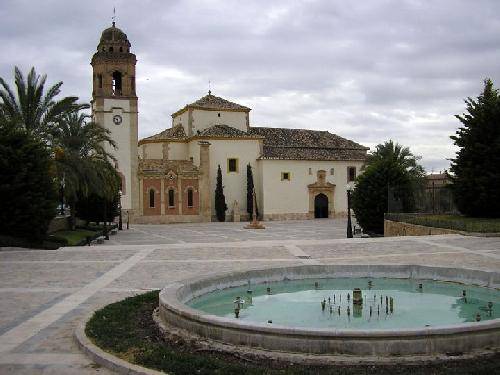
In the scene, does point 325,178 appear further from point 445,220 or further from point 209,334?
point 209,334

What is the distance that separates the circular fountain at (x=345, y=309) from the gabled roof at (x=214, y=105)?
42677mm

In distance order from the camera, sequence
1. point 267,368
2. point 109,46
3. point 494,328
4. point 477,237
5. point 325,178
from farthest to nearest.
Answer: point 325,178 → point 109,46 → point 477,237 → point 494,328 → point 267,368

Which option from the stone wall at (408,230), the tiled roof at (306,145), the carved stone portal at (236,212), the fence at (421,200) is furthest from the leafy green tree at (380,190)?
the tiled roof at (306,145)

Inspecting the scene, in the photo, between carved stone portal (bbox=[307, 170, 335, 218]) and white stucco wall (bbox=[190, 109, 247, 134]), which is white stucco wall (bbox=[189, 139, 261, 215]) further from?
carved stone portal (bbox=[307, 170, 335, 218])

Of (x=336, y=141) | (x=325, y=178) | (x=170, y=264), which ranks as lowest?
(x=170, y=264)

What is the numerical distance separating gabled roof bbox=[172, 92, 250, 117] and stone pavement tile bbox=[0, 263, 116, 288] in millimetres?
38182

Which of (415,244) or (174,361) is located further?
(415,244)

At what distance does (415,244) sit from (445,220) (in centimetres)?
587

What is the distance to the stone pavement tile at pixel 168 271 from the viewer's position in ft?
39.0

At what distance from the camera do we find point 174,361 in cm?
569

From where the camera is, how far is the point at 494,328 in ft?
19.5

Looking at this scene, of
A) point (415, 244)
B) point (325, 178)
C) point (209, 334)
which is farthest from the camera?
point (325, 178)

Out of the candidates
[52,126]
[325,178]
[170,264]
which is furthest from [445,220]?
[325,178]

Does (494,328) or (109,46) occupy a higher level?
(109,46)
